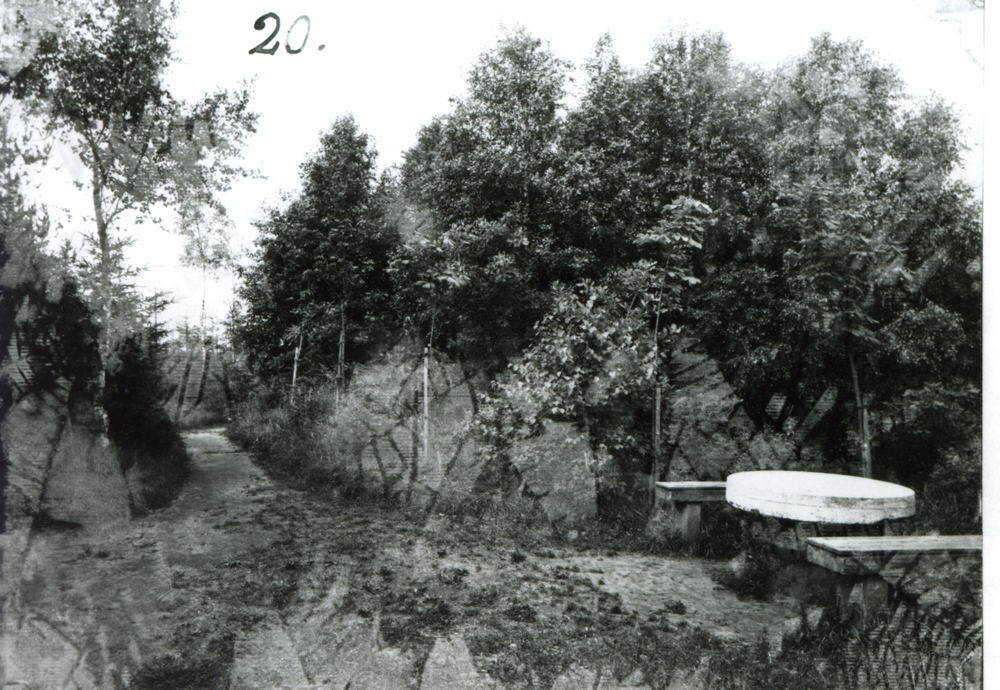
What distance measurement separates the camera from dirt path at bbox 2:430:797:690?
2299 millimetres

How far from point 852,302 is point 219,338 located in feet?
9.11

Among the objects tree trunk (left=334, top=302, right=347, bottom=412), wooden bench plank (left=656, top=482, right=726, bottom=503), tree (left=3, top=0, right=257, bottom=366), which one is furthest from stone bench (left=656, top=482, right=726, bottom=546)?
tree (left=3, top=0, right=257, bottom=366)

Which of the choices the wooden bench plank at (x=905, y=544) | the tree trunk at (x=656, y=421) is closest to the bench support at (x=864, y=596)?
the wooden bench plank at (x=905, y=544)

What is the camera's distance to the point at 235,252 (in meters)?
2.52

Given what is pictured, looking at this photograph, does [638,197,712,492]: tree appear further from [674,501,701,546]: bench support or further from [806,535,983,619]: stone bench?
[806,535,983,619]: stone bench

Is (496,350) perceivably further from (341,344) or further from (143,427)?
(143,427)

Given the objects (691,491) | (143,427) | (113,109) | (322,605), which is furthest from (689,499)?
(113,109)

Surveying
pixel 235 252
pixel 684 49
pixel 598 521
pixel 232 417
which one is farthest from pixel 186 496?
pixel 684 49

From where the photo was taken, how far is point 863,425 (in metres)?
2.90

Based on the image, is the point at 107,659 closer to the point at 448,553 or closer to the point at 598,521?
the point at 448,553

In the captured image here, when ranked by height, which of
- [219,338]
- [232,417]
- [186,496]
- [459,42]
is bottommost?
[186,496]

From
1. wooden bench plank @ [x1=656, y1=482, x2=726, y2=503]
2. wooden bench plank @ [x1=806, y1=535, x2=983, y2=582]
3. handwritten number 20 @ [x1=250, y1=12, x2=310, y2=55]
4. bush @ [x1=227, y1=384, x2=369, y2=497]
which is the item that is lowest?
wooden bench plank @ [x1=806, y1=535, x2=983, y2=582]

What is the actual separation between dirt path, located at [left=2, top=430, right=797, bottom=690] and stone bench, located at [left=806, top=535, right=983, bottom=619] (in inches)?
10.4

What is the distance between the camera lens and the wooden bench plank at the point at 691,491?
2928 mm
